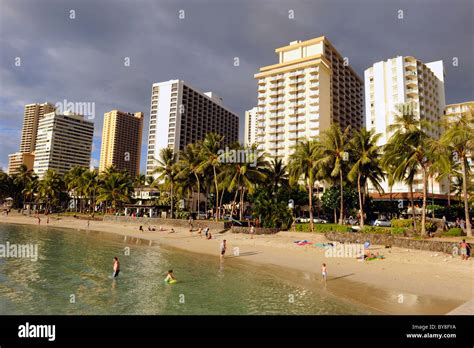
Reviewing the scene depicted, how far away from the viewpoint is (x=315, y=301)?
16703 mm

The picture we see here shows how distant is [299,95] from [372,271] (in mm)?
79428

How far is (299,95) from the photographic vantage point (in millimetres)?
95312

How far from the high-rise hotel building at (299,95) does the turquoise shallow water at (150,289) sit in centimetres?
6967

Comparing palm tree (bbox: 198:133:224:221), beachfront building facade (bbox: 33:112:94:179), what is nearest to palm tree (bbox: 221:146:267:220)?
palm tree (bbox: 198:133:224:221)

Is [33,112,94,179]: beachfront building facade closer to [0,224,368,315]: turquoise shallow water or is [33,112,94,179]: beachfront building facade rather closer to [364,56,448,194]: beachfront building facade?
[364,56,448,194]: beachfront building facade

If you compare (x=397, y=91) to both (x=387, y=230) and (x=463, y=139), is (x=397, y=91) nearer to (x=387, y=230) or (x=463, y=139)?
(x=463, y=139)

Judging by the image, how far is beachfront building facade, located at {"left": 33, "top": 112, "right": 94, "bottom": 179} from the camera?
18088 cm

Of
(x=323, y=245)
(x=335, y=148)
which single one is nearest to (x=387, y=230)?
(x=323, y=245)

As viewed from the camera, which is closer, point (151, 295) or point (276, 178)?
point (151, 295)
